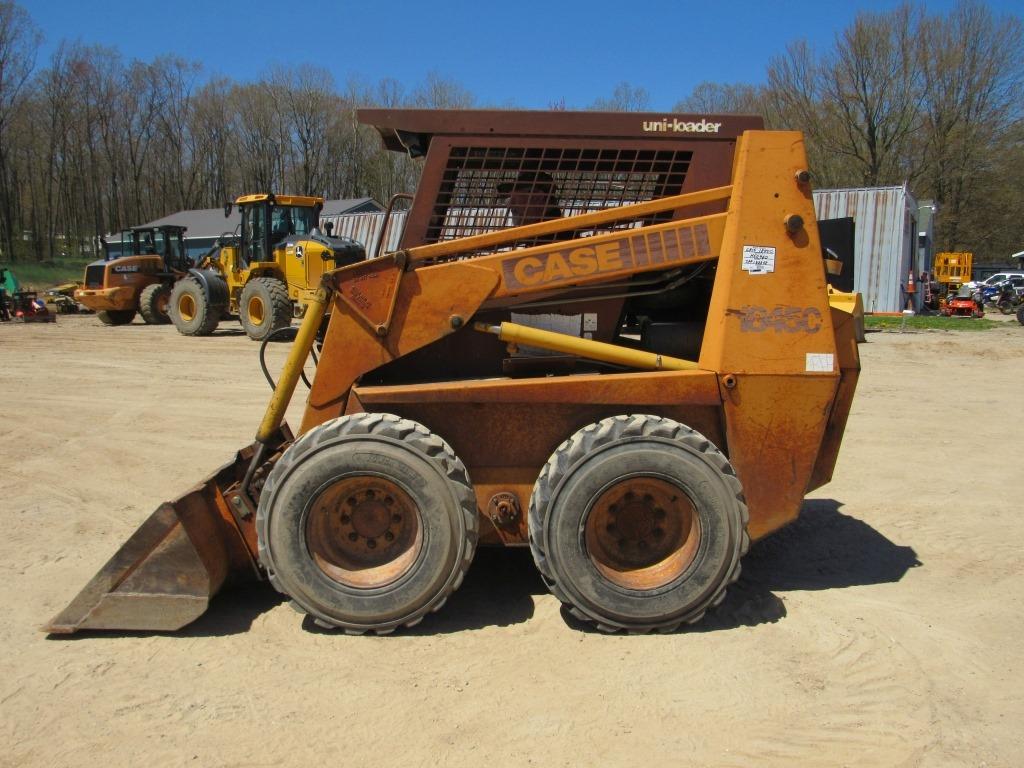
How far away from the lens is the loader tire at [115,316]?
830 inches

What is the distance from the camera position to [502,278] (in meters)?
4.01

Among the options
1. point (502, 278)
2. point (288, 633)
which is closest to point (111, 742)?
point (288, 633)

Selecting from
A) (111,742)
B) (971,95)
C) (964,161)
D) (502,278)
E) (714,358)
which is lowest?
(111,742)

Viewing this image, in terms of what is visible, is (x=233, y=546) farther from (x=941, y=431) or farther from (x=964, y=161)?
(x=964, y=161)

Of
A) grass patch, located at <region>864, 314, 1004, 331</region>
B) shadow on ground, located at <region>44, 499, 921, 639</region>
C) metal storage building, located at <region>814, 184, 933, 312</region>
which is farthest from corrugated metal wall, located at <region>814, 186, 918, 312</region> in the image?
shadow on ground, located at <region>44, 499, 921, 639</region>

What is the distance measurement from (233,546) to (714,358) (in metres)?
2.52

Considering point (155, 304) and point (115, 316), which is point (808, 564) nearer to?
point (155, 304)

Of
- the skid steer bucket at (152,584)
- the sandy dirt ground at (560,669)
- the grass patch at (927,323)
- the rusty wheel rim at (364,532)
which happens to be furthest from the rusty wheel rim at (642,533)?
the grass patch at (927,323)

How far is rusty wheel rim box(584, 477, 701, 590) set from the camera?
3775mm

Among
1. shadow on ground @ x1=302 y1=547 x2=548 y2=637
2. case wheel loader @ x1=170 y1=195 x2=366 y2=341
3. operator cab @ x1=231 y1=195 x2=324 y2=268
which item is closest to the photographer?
shadow on ground @ x1=302 y1=547 x2=548 y2=637

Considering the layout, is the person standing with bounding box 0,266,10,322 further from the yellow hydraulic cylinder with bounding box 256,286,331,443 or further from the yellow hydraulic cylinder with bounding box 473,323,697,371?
the yellow hydraulic cylinder with bounding box 473,323,697,371

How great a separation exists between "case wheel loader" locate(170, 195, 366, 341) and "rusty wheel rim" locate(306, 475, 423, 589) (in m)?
12.8

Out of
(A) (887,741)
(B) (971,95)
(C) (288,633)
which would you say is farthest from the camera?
(B) (971,95)

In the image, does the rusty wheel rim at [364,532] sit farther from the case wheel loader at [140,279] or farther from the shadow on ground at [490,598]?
the case wheel loader at [140,279]
